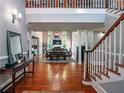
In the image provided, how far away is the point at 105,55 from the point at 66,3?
4.96 metres

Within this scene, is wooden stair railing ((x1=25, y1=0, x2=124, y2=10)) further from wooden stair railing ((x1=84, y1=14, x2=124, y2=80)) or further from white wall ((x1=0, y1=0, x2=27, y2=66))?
wooden stair railing ((x1=84, y1=14, x2=124, y2=80))

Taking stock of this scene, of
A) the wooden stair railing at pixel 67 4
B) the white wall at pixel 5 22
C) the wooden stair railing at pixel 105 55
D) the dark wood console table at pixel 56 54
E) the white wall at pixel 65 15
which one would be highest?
the wooden stair railing at pixel 67 4

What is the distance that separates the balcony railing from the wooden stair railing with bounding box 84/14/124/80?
3.17 metres

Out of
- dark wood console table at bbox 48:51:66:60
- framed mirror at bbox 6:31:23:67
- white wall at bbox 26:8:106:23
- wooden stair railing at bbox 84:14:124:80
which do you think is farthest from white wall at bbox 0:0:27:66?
dark wood console table at bbox 48:51:66:60

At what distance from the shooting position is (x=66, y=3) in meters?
9.10

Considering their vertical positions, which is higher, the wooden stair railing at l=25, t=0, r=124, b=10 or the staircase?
the wooden stair railing at l=25, t=0, r=124, b=10

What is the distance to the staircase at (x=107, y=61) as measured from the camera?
3.71 meters

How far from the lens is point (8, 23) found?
6184mm

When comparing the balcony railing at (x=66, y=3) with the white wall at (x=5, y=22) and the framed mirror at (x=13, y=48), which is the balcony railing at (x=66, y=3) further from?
the framed mirror at (x=13, y=48)

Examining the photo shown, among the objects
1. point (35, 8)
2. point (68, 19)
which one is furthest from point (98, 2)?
point (35, 8)

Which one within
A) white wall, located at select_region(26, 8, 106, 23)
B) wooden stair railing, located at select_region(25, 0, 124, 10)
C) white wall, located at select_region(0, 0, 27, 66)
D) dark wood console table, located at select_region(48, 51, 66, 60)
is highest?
wooden stair railing, located at select_region(25, 0, 124, 10)

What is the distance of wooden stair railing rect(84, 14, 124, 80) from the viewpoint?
4.06 meters

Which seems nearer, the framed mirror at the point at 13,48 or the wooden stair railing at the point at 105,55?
the wooden stair railing at the point at 105,55

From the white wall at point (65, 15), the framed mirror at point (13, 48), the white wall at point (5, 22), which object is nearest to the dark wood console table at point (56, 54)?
the white wall at point (65, 15)
